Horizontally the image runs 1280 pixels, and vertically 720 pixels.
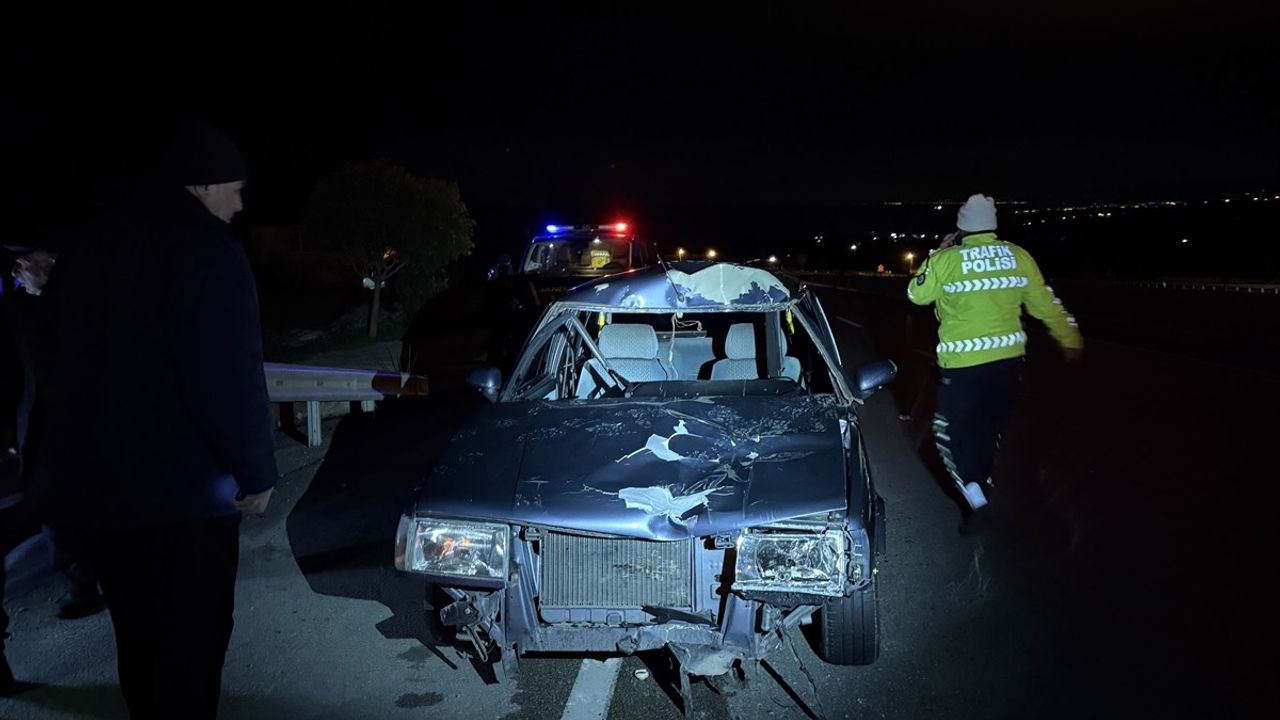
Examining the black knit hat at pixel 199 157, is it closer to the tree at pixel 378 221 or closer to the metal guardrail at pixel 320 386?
the metal guardrail at pixel 320 386

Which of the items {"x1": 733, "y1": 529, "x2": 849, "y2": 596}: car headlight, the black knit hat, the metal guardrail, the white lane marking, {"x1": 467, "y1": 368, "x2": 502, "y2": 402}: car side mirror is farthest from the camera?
the metal guardrail

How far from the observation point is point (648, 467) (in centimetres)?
385

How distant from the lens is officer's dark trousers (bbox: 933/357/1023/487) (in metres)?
5.77

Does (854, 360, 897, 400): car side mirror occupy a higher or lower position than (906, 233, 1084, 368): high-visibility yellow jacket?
lower

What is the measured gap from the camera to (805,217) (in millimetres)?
196750

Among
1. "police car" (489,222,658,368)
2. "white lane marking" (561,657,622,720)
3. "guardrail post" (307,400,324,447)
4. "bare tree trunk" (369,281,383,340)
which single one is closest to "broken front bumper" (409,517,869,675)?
"white lane marking" (561,657,622,720)

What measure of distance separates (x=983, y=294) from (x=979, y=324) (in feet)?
0.62

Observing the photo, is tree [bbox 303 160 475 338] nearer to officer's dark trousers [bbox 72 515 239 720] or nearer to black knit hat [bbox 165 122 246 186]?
black knit hat [bbox 165 122 246 186]

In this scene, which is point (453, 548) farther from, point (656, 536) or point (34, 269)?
point (34, 269)

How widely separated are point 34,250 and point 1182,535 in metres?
6.74

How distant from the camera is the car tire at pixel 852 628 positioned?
387 cm

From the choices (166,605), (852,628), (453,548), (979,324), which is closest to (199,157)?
(166,605)

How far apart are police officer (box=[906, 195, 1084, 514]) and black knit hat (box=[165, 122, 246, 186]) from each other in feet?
14.4

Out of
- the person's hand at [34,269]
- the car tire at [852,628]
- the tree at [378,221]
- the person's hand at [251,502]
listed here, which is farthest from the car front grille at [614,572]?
the tree at [378,221]
